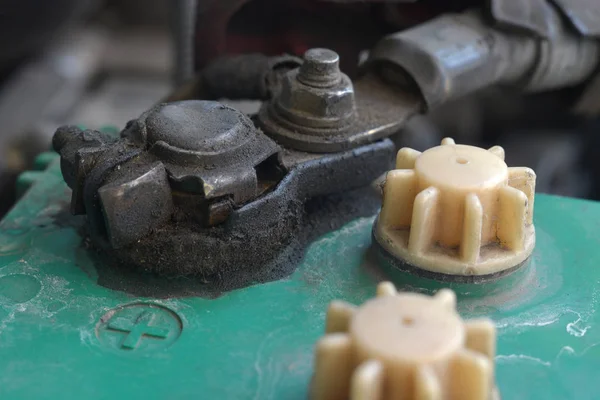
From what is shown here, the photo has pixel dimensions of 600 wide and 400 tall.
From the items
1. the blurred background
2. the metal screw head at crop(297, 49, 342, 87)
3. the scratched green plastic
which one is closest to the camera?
the scratched green plastic

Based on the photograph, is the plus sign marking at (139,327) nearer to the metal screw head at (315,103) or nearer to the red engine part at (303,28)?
the metal screw head at (315,103)

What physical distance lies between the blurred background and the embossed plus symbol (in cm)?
50

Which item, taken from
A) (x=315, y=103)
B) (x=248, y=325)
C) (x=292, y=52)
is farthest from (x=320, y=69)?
(x=292, y=52)

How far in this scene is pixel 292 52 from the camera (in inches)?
47.6

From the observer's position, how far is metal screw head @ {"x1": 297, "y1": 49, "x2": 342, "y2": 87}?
0.78 meters

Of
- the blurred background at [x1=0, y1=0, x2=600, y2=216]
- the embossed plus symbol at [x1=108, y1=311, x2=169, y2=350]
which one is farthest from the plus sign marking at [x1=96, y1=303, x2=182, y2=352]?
the blurred background at [x1=0, y1=0, x2=600, y2=216]

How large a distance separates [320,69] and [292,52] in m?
0.44

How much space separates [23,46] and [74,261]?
44.9 inches

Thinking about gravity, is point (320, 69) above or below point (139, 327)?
above

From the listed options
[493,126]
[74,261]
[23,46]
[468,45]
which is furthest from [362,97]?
[23,46]

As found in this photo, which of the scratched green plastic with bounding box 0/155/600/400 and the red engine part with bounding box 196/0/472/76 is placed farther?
the red engine part with bounding box 196/0/472/76

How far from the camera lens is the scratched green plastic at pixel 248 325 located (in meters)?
0.64

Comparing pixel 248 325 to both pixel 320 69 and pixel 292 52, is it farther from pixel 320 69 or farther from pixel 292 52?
pixel 292 52

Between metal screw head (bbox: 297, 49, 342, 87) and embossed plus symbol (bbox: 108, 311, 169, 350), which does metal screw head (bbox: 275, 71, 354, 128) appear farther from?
embossed plus symbol (bbox: 108, 311, 169, 350)
